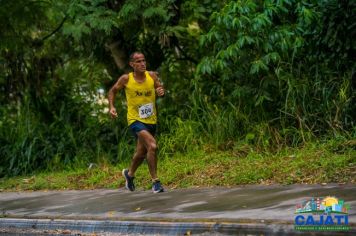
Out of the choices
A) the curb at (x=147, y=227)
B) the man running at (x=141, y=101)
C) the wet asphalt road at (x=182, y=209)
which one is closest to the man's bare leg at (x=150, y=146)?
the man running at (x=141, y=101)

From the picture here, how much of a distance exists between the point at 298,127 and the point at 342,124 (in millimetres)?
866

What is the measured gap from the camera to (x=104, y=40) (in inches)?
595

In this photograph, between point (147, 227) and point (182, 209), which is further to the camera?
point (182, 209)

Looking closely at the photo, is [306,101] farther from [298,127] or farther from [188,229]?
[188,229]

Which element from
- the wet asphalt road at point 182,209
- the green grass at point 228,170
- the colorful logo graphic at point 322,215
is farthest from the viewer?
the green grass at point 228,170

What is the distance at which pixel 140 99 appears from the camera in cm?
948

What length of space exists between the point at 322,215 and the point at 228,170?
397 centimetres

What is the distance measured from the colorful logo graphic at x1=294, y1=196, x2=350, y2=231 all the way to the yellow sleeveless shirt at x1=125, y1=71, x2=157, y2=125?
314 centimetres

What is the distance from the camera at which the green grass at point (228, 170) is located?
9.21 m

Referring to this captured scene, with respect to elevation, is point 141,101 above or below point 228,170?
above

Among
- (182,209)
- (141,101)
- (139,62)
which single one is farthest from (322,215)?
(139,62)

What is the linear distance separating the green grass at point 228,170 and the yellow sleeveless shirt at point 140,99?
56.5 inches

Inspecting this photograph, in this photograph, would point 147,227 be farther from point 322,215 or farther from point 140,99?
point 140,99

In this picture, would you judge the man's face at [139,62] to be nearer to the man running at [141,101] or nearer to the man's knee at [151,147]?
the man running at [141,101]
